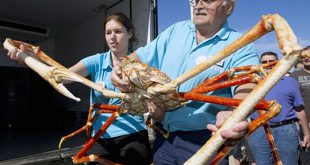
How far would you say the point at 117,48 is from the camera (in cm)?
214

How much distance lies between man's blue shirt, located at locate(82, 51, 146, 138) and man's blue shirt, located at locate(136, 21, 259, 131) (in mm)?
345

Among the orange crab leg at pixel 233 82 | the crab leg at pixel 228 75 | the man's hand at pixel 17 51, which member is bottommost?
the orange crab leg at pixel 233 82

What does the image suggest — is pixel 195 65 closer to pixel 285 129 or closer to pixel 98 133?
pixel 98 133

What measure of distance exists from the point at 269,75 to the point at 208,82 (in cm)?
43

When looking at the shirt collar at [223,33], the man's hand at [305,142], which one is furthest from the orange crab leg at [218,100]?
the man's hand at [305,142]

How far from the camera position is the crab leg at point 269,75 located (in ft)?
3.41

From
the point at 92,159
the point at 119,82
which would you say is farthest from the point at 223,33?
the point at 92,159

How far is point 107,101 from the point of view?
2.18 metres

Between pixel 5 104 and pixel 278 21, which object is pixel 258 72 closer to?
pixel 278 21

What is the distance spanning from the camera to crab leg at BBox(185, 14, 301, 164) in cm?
104

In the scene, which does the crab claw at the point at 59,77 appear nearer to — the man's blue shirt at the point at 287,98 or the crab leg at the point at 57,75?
the crab leg at the point at 57,75

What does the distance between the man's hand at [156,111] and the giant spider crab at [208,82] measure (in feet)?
0.12

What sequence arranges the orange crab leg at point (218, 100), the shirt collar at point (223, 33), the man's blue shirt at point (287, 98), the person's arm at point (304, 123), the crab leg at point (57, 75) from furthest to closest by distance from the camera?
the person's arm at point (304, 123) < the man's blue shirt at point (287, 98) < the shirt collar at point (223, 33) < the crab leg at point (57, 75) < the orange crab leg at point (218, 100)

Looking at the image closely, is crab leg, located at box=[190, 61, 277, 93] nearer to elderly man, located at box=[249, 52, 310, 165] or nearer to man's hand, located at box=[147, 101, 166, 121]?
man's hand, located at box=[147, 101, 166, 121]
